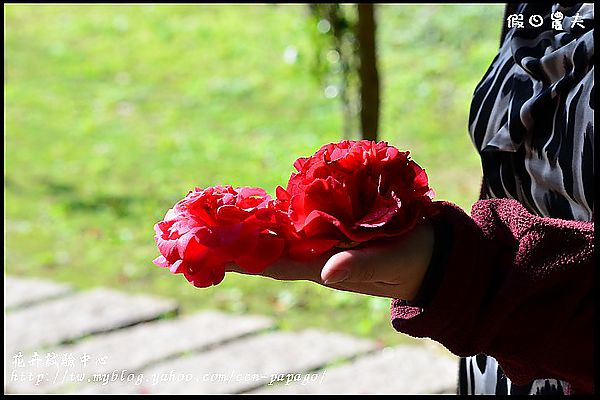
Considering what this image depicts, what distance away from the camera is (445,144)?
17.2ft

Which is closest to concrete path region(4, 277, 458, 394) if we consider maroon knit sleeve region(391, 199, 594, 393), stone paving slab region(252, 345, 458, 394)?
stone paving slab region(252, 345, 458, 394)

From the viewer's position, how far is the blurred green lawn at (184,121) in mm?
4277

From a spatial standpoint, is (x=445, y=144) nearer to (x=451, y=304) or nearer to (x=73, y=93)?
(x=73, y=93)

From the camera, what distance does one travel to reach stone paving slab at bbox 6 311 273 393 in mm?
3373

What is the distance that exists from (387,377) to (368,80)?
101cm

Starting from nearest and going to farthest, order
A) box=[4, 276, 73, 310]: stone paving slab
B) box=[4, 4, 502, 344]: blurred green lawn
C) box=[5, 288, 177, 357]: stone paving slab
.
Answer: box=[5, 288, 177, 357]: stone paving slab
box=[4, 276, 73, 310]: stone paving slab
box=[4, 4, 502, 344]: blurred green lawn

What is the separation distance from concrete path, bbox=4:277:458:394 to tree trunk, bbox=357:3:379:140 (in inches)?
32.3

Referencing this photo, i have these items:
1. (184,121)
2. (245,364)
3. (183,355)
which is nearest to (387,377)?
(245,364)

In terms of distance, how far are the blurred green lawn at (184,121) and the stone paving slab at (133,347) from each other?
0.18 m

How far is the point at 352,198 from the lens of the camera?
1086 millimetres

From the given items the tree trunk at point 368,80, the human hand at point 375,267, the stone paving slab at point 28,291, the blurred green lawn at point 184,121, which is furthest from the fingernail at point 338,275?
the stone paving slab at point 28,291

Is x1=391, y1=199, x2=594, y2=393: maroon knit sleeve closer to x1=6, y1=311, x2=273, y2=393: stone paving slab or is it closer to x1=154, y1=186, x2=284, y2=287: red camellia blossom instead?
x1=154, y1=186, x2=284, y2=287: red camellia blossom

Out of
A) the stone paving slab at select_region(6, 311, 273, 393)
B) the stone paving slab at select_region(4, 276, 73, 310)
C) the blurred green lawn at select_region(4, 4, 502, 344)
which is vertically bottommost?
the stone paving slab at select_region(6, 311, 273, 393)

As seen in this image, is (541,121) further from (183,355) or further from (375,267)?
(183,355)
